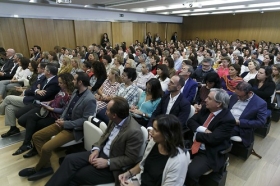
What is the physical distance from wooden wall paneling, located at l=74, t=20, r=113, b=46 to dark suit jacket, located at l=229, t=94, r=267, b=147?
9.63m

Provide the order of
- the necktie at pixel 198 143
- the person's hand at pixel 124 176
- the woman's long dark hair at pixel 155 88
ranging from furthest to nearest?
1. the woman's long dark hair at pixel 155 88
2. the necktie at pixel 198 143
3. the person's hand at pixel 124 176

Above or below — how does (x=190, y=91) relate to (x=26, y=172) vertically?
above

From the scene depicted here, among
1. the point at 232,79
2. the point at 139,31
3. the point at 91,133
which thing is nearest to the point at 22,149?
the point at 91,133

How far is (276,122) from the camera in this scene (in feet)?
11.6

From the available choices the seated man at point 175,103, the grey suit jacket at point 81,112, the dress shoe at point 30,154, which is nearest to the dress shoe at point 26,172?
the dress shoe at point 30,154

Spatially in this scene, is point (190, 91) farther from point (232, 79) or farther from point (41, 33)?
point (41, 33)

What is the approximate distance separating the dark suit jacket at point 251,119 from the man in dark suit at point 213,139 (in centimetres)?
55

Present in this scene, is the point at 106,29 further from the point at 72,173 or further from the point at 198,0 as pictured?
the point at 72,173

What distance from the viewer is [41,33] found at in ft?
28.7

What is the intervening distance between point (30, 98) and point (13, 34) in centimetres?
671

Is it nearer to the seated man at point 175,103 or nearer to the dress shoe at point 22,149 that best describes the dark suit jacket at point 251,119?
the seated man at point 175,103

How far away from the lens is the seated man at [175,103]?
224 centimetres

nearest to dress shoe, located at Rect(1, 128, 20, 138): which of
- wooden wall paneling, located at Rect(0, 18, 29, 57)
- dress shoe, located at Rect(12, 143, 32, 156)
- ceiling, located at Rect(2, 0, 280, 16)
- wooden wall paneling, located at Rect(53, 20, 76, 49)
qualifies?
dress shoe, located at Rect(12, 143, 32, 156)

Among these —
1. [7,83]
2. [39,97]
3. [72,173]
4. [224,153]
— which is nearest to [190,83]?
[224,153]
